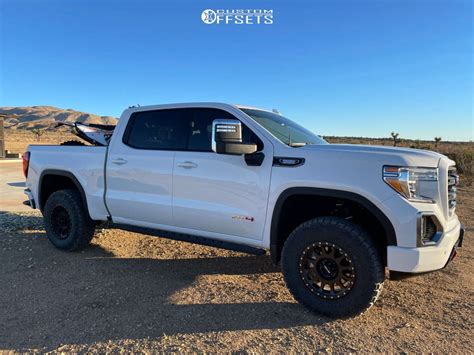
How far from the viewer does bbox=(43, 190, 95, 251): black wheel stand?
18.4 feet

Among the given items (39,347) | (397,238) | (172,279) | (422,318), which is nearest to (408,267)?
(397,238)

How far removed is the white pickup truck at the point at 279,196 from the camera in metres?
3.42

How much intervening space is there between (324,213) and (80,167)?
3394mm

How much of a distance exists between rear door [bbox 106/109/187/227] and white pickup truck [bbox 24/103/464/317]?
0.02 metres

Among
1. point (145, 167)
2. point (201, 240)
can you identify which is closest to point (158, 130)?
point (145, 167)

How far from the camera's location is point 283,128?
15.1 ft

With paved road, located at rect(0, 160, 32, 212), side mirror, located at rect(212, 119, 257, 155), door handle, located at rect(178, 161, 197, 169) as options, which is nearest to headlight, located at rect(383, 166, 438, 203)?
side mirror, located at rect(212, 119, 257, 155)

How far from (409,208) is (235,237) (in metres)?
1.75

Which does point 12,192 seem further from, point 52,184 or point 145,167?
point 145,167

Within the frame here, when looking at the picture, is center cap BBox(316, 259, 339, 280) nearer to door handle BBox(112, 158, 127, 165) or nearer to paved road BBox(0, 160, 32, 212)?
door handle BBox(112, 158, 127, 165)

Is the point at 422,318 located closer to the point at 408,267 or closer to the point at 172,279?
the point at 408,267

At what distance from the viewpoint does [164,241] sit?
6500 millimetres

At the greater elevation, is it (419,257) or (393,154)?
(393,154)

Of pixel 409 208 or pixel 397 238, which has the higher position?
pixel 409 208
